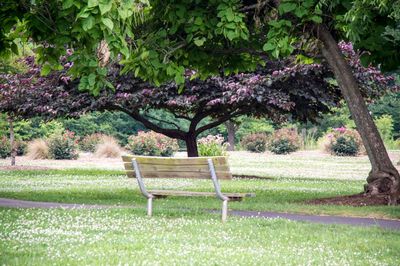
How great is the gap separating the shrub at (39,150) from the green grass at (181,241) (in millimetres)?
28143

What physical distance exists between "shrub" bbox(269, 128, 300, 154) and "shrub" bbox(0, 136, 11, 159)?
50.7 feet

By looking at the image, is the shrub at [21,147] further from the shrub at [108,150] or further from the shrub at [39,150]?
the shrub at [108,150]

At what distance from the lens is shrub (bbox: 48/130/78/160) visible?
3897 cm

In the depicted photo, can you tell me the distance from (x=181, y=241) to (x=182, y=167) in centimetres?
325

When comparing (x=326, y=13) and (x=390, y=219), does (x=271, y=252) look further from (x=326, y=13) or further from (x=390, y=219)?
(x=326, y=13)

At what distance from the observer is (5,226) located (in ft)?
33.1

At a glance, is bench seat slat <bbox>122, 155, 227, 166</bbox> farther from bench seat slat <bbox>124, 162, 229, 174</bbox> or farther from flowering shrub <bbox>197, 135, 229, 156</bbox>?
flowering shrub <bbox>197, 135, 229, 156</bbox>

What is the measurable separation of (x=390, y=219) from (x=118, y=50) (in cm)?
589

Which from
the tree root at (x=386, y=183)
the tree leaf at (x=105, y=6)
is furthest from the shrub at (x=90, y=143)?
the tree leaf at (x=105, y=6)

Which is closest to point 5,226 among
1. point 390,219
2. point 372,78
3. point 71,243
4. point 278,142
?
point 71,243

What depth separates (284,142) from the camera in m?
45.6

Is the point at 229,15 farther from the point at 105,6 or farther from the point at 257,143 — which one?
the point at 257,143

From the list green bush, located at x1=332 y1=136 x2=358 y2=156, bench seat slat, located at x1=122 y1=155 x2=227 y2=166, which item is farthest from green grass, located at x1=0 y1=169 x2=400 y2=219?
green bush, located at x1=332 y1=136 x2=358 y2=156

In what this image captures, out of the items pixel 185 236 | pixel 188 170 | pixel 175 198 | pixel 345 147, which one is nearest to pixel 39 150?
pixel 345 147
